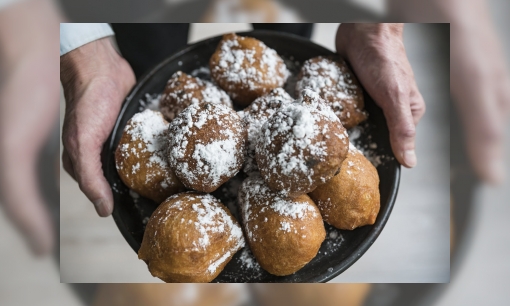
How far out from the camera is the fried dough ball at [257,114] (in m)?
0.90

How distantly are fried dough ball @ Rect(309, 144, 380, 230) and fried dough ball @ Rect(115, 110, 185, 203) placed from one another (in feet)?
1.07

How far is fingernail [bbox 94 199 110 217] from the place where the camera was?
3.27 feet

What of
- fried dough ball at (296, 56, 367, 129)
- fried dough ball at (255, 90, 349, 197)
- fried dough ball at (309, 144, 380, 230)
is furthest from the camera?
fried dough ball at (296, 56, 367, 129)

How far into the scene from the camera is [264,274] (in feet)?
3.08

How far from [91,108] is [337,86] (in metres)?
0.63

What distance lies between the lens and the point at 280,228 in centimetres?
83

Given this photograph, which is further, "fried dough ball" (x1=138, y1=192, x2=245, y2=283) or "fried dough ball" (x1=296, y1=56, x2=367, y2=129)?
"fried dough ball" (x1=296, y1=56, x2=367, y2=129)

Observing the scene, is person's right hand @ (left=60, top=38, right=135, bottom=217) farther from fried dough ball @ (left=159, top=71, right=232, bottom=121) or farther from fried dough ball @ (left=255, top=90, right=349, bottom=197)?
fried dough ball @ (left=255, top=90, right=349, bottom=197)
